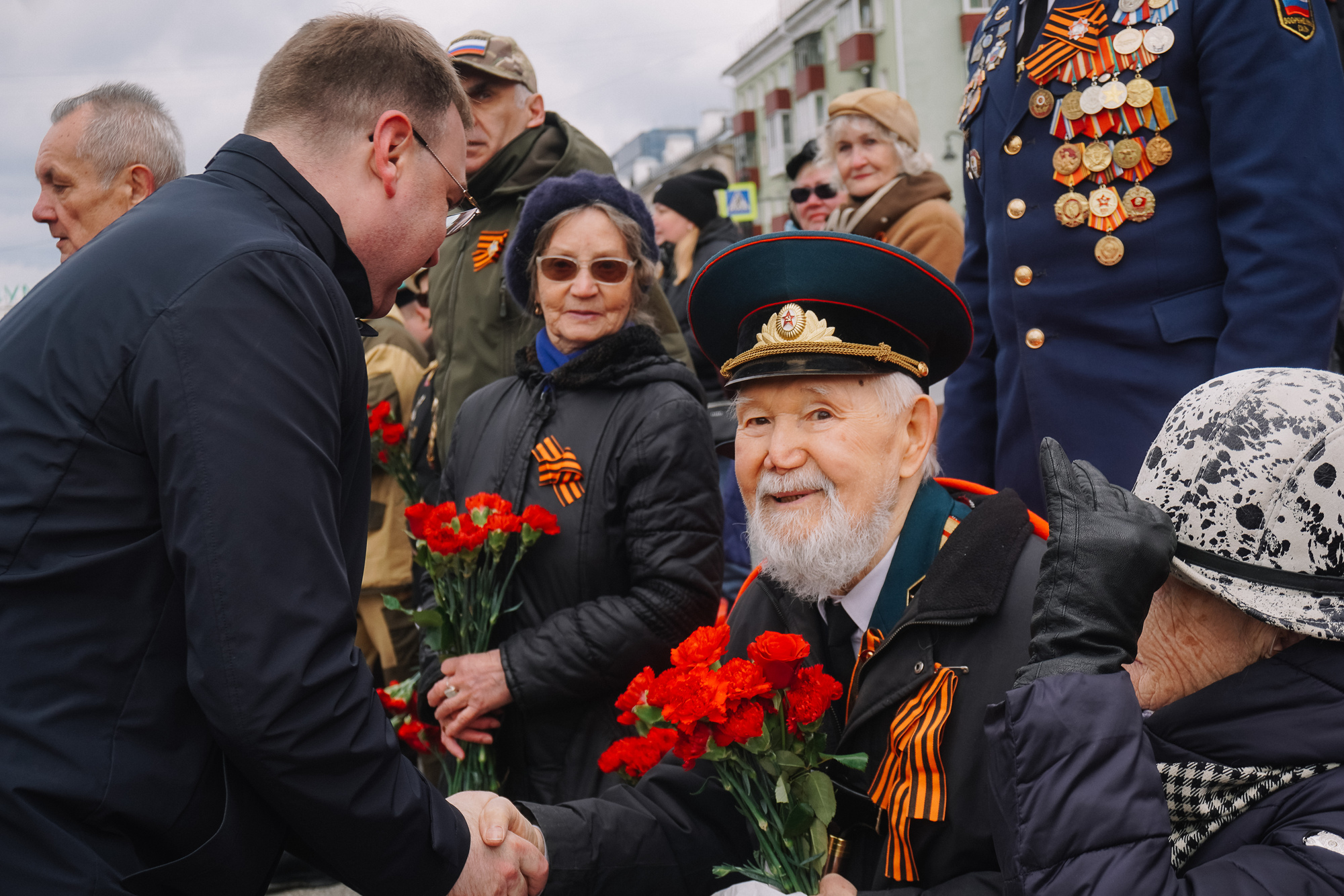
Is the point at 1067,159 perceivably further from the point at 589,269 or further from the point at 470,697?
the point at 470,697

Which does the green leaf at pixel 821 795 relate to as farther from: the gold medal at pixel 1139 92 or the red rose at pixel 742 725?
the gold medal at pixel 1139 92

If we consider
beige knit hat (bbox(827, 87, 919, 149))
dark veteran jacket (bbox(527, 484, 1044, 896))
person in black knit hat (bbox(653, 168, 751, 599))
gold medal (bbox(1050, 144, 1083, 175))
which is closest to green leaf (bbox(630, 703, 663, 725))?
dark veteran jacket (bbox(527, 484, 1044, 896))

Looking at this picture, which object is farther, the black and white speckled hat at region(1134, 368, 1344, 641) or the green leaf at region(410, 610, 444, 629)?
the green leaf at region(410, 610, 444, 629)

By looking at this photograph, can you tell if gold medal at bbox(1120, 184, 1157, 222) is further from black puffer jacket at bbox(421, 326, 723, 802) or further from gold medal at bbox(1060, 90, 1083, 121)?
black puffer jacket at bbox(421, 326, 723, 802)

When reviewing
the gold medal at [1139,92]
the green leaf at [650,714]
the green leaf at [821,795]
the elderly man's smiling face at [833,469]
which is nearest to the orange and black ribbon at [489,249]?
the elderly man's smiling face at [833,469]

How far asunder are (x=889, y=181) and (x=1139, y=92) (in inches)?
92.3

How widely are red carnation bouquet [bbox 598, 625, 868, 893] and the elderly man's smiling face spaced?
35 cm

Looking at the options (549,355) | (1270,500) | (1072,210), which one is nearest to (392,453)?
(549,355)

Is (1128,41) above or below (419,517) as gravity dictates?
above

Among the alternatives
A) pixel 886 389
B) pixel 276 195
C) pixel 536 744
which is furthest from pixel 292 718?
pixel 536 744

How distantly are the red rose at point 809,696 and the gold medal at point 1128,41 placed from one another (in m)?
1.62

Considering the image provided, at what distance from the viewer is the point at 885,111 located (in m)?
4.94

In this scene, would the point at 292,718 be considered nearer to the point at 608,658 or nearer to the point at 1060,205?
the point at 608,658

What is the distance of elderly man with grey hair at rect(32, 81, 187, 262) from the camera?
4016 millimetres
